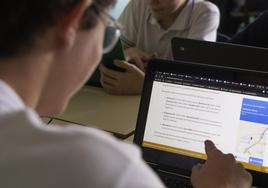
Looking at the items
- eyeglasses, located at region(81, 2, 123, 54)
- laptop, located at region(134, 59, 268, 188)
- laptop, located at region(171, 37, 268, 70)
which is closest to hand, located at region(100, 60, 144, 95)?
laptop, located at region(171, 37, 268, 70)

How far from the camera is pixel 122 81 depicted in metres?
1.88

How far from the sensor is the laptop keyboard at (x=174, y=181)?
48.2 inches

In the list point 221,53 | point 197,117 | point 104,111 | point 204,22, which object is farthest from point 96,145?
point 204,22

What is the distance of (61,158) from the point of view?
0.56m

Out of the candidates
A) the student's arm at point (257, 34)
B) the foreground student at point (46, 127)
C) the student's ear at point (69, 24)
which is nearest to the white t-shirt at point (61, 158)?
the foreground student at point (46, 127)

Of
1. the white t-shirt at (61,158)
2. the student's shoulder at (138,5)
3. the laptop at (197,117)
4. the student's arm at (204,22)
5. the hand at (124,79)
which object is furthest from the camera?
the student's shoulder at (138,5)

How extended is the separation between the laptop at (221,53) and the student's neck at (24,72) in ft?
3.18

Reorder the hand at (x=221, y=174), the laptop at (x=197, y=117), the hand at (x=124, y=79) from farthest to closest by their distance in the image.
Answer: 1. the hand at (x=124, y=79)
2. the laptop at (x=197, y=117)
3. the hand at (x=221, y=174)

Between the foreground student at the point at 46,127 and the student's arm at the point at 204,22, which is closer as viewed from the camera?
the foreground student at the point at 46,127

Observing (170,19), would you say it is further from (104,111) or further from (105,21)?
(105,21)

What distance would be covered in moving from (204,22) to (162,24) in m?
0.25

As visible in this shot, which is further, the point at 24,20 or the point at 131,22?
the point at 131,22

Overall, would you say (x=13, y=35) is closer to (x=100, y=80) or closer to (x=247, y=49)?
(x=247, y=49)

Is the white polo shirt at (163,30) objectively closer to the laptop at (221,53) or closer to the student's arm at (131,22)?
the student's arm at (131,22)
